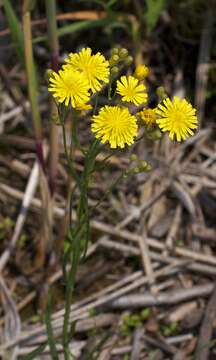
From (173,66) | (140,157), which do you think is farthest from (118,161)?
(173,66)

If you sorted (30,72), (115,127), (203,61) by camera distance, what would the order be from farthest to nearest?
1. (203,61)
2. (30,72)
3. (115,127)

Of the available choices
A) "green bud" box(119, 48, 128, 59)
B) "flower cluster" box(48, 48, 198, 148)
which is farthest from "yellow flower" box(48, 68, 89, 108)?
"green bud" box(119, 48, 128, 59)

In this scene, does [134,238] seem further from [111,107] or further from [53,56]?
[111,107]

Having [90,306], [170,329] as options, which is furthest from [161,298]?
[90,306]

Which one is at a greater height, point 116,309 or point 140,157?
point 140,157

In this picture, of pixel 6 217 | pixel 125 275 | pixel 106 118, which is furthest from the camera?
pixel 6 217

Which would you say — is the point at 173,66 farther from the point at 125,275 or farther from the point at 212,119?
the point at 125,275

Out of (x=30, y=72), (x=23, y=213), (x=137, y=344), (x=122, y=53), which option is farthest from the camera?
(x=23, y=213)
